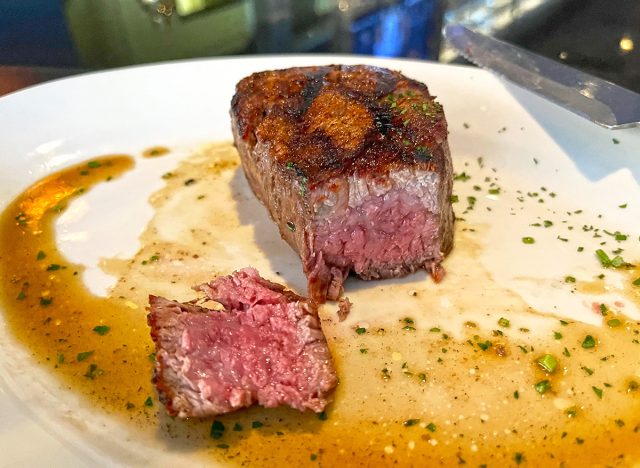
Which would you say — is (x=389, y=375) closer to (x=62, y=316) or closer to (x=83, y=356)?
(x=83, y=356)

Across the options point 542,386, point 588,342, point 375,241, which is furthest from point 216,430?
point 588,342

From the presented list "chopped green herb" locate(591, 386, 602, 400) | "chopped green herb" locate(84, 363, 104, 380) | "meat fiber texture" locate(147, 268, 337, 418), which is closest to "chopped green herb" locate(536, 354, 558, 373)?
"chopped green herb" locate(591, 386, 602, 400)

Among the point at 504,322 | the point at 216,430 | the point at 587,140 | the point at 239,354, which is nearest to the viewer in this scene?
the point at 216,430

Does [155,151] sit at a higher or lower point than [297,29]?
higher

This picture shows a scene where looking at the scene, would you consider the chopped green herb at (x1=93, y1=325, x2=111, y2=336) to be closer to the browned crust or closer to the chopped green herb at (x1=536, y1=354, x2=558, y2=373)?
the browned crust

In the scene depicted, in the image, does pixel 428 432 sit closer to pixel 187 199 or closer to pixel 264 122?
pixel 264 122

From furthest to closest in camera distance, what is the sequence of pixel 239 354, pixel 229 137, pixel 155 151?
pixel 229 137 < pixel 155 151 < pixel 239 354
